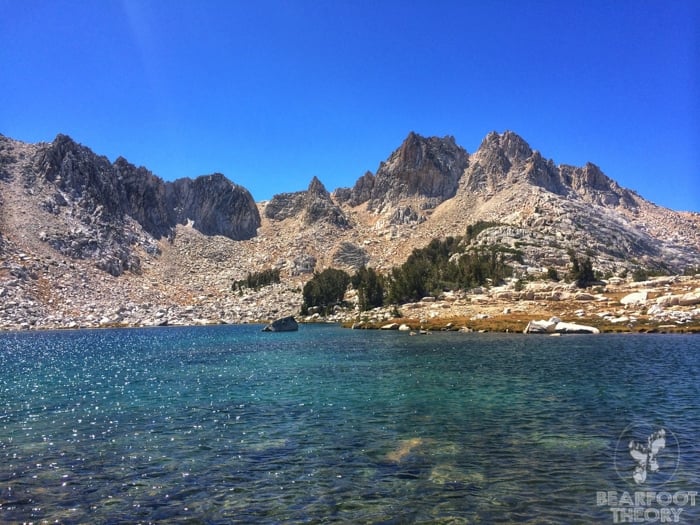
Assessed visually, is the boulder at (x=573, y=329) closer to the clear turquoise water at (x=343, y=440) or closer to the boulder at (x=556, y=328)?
the boulder at (x=556, y=328)

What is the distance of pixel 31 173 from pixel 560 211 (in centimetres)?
21182

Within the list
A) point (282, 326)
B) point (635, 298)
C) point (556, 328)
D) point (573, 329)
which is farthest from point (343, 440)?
point (282, 326)

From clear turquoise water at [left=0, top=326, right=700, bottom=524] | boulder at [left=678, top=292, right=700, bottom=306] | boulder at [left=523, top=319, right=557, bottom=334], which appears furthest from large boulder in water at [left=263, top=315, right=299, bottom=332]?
boulder at [left=678, top=292, right=700, bottom=306]

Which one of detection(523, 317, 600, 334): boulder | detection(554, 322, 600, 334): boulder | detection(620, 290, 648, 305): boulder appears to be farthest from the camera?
detection(620, 290, 648, 305): boulder

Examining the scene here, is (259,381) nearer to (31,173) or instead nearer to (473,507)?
(473,507)

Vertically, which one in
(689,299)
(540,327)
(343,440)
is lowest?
(343,440)

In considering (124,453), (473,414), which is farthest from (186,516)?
(473,414)

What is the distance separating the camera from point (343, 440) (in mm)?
19656

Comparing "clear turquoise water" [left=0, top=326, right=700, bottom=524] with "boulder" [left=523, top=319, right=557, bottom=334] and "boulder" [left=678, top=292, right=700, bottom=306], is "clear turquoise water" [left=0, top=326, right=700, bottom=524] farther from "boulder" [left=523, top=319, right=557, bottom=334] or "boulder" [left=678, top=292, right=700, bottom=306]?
"boulder" [left=678, top=292, right=700, bottom=306]

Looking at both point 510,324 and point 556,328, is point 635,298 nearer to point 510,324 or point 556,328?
point 556,328

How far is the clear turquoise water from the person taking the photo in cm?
1319

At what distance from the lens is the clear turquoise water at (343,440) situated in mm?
13188

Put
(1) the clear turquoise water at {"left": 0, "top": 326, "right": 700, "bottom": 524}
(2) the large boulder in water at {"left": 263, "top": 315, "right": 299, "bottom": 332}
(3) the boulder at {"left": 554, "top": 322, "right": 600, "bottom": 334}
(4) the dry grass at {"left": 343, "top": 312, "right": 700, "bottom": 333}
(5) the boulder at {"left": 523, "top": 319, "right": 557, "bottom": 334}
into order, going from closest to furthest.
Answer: (1) the clear turquoise water at {"left": 0, "top": 326, "right": 700, "bottom": 524} → (4) the dry grass at {"left": 343, "top": 312, "right": 700, "bottom": 333} → (3) the boulder at {"left": 554, "top": 322, "right": 600, "bottom": 334} → (5) the boulder at {"left": 523, "top": 319, "right": 557, "bottom": 334} → (2) the large boulder in water at {"left": 263, "top": 315, "right": 299, "bottom": 332}

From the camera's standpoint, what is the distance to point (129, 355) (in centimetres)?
5666
